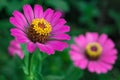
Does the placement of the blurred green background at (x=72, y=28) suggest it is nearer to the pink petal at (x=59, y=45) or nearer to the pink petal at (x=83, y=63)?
the pink petal at (x=83, y=63)

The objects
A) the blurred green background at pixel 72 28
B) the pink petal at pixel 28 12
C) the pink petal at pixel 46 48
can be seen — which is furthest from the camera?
the blurred green background at pixel 72 28

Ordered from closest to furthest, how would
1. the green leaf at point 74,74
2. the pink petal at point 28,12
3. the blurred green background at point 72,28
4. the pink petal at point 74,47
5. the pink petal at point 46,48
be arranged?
the pink petal at point 46,48 → the pink petal at point 28,12 → the green leaf at point 74,74 → the blurred green background at point 72,28 → the pink petal at point 74,47

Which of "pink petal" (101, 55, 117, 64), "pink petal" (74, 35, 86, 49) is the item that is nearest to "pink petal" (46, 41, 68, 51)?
"pink petal" (101, 55, 117, 64)

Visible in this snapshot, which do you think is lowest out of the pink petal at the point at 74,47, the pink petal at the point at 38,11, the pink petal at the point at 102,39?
the pink petal at the point at 74,47

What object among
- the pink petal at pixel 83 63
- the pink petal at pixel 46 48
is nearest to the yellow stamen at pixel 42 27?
the pink petal at pixel 46 48

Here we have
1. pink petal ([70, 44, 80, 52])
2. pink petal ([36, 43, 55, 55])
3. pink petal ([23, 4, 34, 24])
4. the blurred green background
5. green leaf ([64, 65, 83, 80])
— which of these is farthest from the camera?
pink petal ([70, 44, 80, 52])

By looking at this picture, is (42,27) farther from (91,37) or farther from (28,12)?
(91,37)

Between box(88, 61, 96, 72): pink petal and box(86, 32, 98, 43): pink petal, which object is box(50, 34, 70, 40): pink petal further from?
box(86, 32, 98, 43): pink petal

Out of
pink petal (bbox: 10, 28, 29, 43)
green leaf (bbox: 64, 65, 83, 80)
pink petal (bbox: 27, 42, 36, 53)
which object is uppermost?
pink petal (bbox: 10, 28, 29, 43)
